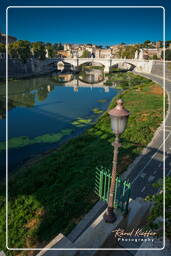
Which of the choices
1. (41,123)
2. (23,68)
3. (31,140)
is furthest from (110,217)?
(23,68)

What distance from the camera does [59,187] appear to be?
30.3 feet

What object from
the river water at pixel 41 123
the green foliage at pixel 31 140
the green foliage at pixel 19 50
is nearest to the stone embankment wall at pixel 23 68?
the green foliage at pixel 19 50

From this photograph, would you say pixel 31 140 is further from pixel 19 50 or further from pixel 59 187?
pixel 19 50

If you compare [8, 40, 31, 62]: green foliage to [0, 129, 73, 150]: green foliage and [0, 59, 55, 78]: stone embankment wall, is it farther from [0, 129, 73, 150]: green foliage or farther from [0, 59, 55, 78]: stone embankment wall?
[0, 129, 73, 150]: green foliage

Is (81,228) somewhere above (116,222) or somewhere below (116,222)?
below

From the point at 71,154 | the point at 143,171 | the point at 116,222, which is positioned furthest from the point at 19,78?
the point at 116,222

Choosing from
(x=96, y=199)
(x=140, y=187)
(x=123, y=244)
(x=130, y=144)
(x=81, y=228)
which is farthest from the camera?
(x=130, y=144)

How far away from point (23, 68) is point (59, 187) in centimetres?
5666

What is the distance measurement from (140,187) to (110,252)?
14.6 ft

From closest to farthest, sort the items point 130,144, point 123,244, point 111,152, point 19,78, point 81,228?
point 123,244 → point 81,228 → point 111,152 → point 130,144 → point 19,78

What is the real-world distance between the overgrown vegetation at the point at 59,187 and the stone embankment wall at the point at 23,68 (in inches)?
1641

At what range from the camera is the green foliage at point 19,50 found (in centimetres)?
5401

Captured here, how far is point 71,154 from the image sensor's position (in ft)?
40.4

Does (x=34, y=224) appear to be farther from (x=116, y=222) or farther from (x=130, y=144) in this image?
(x=130, y=144)
